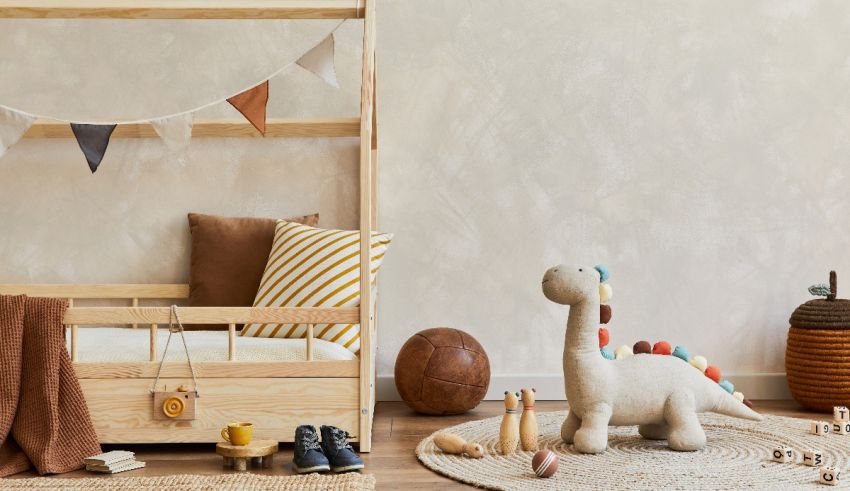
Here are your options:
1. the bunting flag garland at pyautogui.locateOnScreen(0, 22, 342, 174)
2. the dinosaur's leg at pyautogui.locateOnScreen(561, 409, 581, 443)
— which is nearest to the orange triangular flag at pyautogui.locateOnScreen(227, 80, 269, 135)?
the bunting flag garland at pyautogui.locateOnScreen(0, 22, 342, 174)

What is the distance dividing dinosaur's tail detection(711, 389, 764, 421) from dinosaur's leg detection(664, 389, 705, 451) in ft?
0.33

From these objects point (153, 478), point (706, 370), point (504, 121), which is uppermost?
point (504, 121)

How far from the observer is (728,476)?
190cm

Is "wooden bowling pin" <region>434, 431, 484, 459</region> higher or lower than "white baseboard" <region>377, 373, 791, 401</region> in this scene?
lower

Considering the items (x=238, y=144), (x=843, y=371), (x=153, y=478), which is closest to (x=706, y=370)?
(x=843, y=371)

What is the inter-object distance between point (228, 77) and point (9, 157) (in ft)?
2.47

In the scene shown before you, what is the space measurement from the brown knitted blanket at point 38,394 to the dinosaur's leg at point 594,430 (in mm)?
1113

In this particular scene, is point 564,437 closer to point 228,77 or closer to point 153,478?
point 153,478

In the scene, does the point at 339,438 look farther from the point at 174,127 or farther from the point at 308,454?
the point at 174,127

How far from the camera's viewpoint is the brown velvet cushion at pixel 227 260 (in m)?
2.80

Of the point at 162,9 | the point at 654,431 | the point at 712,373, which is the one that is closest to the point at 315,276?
the point at 162,9

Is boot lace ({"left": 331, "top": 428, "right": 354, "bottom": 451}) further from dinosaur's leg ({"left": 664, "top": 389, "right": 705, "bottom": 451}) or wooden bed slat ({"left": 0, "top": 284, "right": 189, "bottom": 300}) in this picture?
wooden bed slat ({"left": 0, "top": 284, "right": 189, "bottom": 300})

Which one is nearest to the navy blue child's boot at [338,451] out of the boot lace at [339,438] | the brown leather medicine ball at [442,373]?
the boot lace at [339,438]

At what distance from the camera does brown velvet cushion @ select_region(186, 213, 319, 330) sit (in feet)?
9.20
